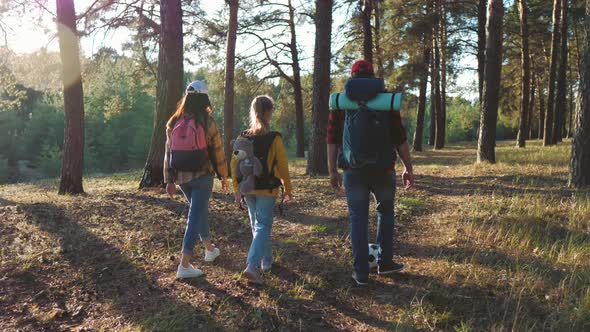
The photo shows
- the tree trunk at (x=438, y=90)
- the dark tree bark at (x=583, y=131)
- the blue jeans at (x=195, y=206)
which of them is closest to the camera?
the blue jeans at (x=195, y=206)

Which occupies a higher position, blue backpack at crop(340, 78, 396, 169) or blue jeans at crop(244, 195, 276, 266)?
blue backpack at crop(340, 78, 396, 169)

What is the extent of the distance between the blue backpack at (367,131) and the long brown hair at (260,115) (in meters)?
0.81

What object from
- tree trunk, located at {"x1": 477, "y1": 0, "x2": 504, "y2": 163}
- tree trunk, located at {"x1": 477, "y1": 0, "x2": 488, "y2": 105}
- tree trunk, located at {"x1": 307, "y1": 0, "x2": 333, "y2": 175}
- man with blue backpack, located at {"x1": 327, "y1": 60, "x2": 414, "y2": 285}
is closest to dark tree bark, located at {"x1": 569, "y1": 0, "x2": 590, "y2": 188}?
tree trunk, located at {"x1": 477, "y1": 0, "x2": 504, "y2": 163}

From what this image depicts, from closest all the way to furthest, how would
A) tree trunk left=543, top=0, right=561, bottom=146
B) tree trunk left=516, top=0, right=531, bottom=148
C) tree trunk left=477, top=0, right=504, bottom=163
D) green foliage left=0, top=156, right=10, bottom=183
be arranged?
tree trunk left=477, top=0, right=504, bottom=163 → tree trunk left=543, top=0, right=561, bottom=146 → tree trunk left=516, top=0, right=531, bottom=148 → green foliage left=0, top=156, right=10, bottom=183

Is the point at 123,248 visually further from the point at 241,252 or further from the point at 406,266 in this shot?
the point at 406,266

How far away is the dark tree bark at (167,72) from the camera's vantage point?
8.12m

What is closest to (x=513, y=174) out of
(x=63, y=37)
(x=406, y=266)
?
(x=406, y=266)

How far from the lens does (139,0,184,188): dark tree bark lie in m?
8.12

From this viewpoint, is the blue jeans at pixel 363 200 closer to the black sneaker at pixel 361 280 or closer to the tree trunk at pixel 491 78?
the black sneaker at pixel 361 280

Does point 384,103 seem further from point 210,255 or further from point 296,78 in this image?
point 296,78

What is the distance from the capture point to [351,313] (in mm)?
3518

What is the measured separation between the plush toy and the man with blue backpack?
75 cm

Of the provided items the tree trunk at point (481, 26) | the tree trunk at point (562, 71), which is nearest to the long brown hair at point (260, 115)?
the tree trunk at point (481, 26)

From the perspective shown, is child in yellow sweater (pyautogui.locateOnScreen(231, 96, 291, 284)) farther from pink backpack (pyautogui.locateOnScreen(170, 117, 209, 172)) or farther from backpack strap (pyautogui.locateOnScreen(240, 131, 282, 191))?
pink backpack (pyautogui.locateOnScreen(170, 117, 209, 172))
